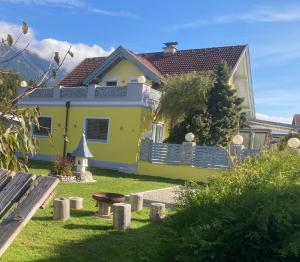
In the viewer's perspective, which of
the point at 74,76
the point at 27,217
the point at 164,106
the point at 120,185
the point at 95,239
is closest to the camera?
the point at 27,217

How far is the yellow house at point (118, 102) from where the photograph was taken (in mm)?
21516

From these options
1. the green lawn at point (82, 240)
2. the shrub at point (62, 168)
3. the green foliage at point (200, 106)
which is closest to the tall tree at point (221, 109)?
the green foliage at point (200, 106)

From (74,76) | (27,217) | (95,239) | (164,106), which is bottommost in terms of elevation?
(95,239)

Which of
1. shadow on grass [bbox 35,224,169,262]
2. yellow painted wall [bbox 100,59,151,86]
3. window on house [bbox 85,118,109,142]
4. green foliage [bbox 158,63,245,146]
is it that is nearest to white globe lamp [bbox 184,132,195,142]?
green foliage [bbox 158,63,245,146]

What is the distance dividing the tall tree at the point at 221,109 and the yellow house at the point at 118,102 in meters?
3.08

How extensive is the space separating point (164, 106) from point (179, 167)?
375 centimetres

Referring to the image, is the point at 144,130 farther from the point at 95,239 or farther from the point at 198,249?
the point at 198,249

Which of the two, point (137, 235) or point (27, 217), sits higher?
point (27, 217)

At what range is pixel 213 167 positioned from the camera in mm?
18969

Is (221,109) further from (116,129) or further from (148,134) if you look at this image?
(116,129)

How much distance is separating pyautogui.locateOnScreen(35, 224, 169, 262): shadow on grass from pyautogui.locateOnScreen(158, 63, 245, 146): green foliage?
1331 centimetres

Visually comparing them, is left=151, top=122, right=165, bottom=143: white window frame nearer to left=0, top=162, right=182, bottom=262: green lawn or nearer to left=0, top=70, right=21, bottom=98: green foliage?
left=0, top=162, right=182, bottom=262: green lawn

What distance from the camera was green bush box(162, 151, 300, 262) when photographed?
3555mm

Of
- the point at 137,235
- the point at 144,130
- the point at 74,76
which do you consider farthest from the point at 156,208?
the point at 74,76
